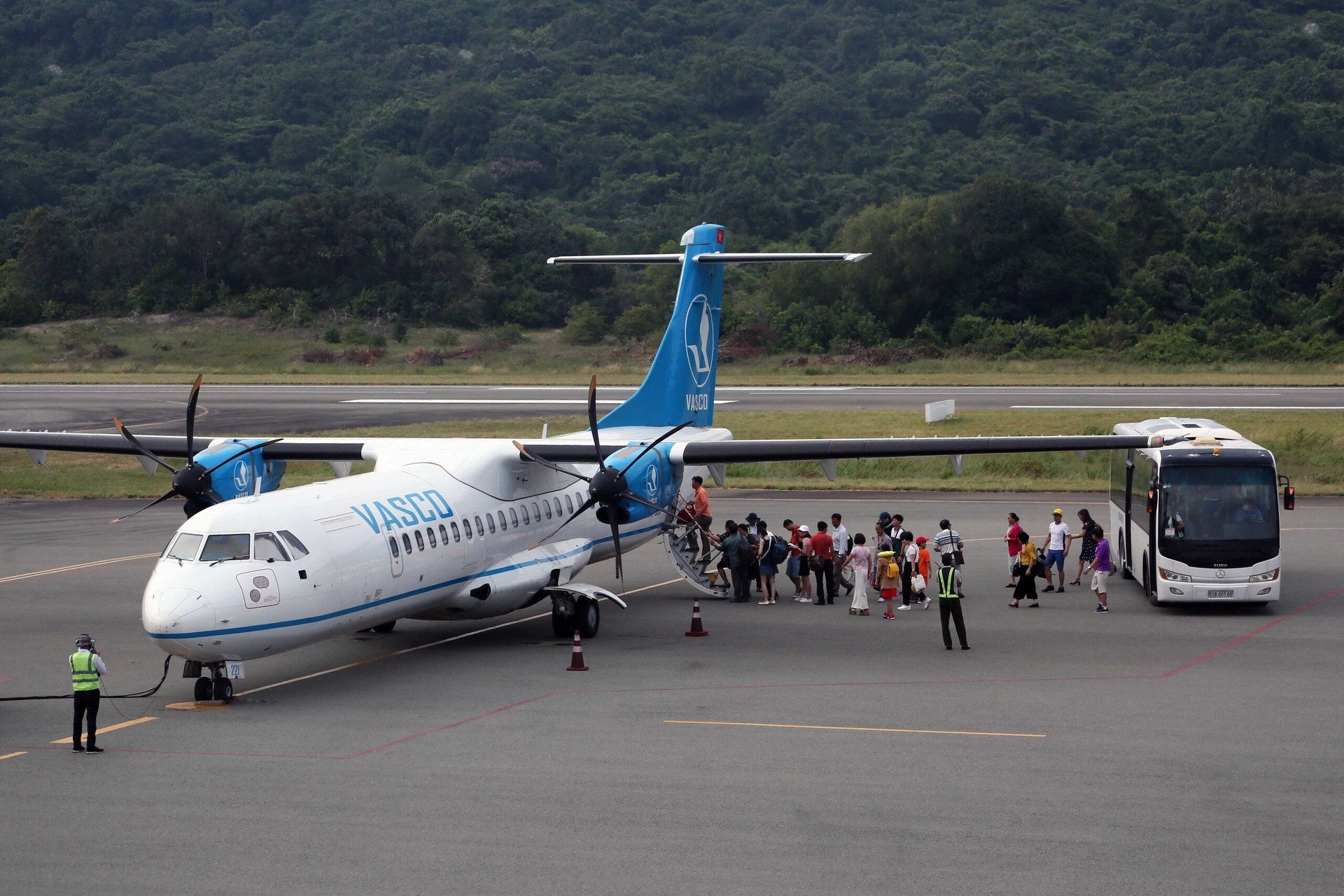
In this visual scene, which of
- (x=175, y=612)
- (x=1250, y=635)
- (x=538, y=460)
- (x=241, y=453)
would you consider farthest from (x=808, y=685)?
(x=241, y=453)

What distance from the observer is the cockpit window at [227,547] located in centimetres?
1738

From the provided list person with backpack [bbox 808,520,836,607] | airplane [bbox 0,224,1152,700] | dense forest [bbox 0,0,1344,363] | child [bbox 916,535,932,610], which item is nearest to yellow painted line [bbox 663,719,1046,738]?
airplane [bbox 0,224,1152,700]

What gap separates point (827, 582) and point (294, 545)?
444 inches

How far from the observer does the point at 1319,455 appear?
142 feet

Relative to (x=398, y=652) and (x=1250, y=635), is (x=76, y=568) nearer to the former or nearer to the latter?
(x=398, y=652)

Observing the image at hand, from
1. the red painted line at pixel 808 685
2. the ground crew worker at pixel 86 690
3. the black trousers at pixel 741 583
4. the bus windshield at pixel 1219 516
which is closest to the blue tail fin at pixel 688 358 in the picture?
the black trousers at pixel 741 583

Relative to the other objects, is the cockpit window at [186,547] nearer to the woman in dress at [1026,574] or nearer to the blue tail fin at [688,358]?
the blue tail fin at [688,358]

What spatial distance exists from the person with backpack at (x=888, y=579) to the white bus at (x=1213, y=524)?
4624 millimetres

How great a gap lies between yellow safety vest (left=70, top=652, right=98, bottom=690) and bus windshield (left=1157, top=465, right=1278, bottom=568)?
17.4 m

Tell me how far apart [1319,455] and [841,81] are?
4424 inches

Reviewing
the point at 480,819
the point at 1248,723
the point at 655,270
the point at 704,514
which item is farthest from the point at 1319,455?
the point at 655,270

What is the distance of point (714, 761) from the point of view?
587 inches

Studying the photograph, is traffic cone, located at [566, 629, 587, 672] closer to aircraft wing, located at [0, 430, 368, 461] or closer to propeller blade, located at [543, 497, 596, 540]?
propeller blade, located at [543, 497, 596, 540]

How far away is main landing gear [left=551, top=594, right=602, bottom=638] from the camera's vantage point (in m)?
22.1
